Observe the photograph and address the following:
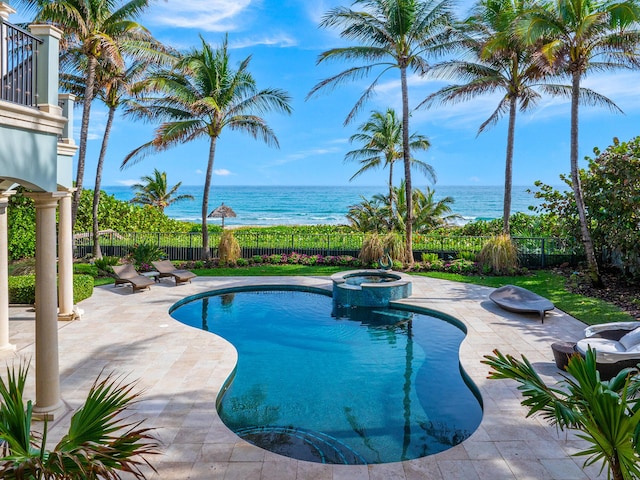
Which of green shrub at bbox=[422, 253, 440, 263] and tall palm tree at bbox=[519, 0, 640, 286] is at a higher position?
tall palm tree at bbox=[519, 0, 640, 286]

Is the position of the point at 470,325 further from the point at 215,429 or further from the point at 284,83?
the point at 284,83

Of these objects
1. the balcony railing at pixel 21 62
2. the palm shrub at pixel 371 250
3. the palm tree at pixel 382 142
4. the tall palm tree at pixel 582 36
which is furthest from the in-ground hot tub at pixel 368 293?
the palm tree at pixel 382 142

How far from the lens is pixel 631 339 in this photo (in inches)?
296

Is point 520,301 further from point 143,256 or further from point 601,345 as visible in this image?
point 143,256

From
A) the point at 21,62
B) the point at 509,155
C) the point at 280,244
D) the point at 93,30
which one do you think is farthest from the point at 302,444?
the point at 509,155

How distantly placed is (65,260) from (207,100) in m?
9.42

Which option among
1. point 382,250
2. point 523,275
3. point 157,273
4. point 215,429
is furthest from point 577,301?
point 157,273

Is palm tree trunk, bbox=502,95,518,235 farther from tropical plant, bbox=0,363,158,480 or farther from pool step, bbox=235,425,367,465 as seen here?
tropical plant, bbox=0,363,158,480

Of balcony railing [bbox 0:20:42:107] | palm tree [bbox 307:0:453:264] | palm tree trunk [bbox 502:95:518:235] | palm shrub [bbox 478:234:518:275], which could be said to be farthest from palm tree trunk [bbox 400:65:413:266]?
balcony railing [bbox 0:20:42:107]

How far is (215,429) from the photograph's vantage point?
567cm

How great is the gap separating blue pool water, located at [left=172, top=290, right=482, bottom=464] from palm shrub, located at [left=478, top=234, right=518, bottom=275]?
20.4 ft

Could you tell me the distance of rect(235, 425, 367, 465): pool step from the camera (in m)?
5.47

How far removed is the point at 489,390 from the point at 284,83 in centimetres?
10389

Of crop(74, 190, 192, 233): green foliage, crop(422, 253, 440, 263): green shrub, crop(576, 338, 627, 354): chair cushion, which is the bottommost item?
crop(576, 338, 627, 354): chair cushion
